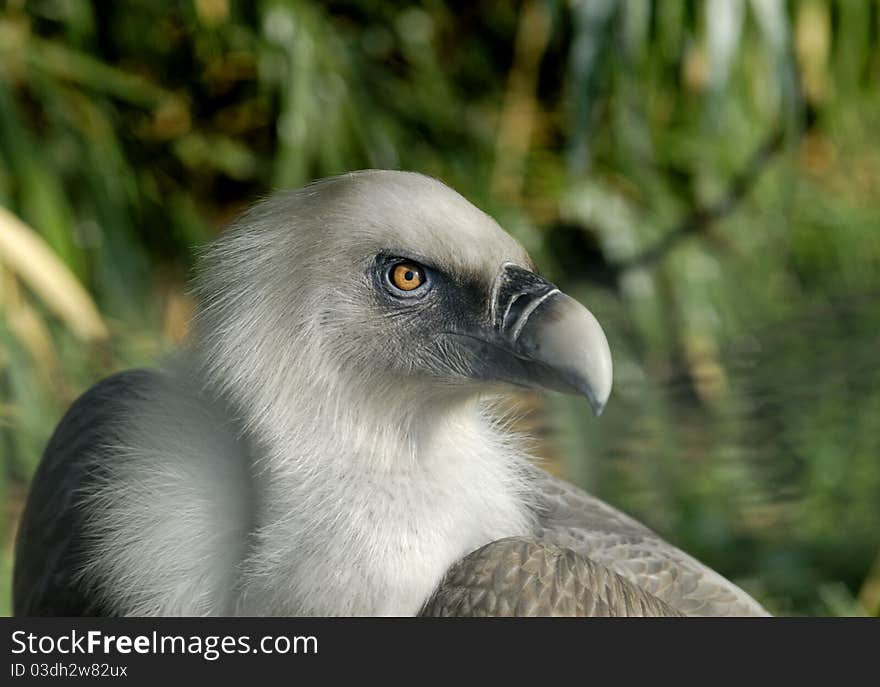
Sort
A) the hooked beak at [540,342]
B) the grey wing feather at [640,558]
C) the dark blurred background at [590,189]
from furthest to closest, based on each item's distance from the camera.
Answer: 1. the dark blurred background at [590,189]
2. the grey wing feather at [640,558]
3. the hooked beak at [540,342]

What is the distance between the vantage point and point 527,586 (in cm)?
107

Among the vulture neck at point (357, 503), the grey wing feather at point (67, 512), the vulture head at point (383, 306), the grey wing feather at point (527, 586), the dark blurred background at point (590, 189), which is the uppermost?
the vulture head at point (383, 306)

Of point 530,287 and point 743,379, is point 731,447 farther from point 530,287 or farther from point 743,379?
point 530,287

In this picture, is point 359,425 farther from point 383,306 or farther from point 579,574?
point 579,574

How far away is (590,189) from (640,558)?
2.02 m

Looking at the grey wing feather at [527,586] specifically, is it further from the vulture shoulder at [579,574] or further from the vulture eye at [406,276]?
the vulture eye at [406,276]

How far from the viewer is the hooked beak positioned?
38.8 inches

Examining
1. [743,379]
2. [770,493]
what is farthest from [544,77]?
[770,493]

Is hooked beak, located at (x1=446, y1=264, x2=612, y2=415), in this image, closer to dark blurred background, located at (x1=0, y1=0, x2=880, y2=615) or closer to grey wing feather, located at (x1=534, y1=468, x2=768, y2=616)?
grey wing feather, located at (x1=534, y1=468, x2=768, y2=616)

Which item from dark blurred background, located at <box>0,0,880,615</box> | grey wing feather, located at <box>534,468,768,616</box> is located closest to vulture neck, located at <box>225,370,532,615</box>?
grey wing feather, located at <box>534,468,768,616</box>

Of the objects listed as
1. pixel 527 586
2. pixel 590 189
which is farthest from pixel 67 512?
pixel 590 189

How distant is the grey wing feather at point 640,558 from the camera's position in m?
1.25

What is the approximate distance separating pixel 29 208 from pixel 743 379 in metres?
1.50

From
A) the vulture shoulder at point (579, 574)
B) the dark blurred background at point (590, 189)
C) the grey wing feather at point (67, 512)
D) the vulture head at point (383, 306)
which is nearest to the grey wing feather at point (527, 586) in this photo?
the vulture shoulder at point (579, 574)
